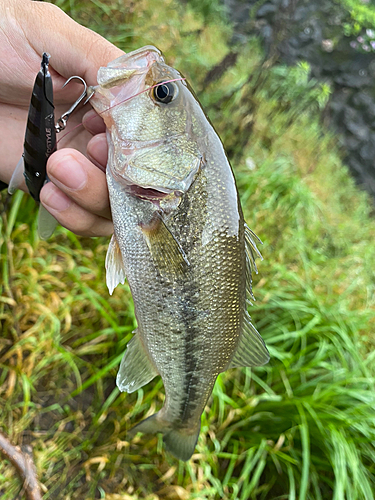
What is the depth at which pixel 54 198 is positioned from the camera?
1.45 m

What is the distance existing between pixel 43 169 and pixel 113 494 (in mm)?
1935

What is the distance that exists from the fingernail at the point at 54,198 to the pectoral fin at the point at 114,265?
313mm

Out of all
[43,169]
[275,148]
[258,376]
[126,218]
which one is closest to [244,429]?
[258,376]

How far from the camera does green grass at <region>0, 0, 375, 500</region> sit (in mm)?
2094

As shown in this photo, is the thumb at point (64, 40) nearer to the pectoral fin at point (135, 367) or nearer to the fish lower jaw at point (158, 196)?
the fish lower jaw at point (158, 196)

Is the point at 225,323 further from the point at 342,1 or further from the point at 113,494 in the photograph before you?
the point at 342,1

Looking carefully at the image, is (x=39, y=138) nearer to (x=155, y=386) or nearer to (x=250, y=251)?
(x=250, y=251)

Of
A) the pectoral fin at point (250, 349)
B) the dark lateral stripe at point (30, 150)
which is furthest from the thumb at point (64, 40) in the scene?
the pectoral fin at point (250, 349)

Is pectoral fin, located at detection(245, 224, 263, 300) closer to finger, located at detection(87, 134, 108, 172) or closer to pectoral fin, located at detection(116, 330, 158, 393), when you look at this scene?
pectoral fin, located at detection(116, 330, 158, 393)

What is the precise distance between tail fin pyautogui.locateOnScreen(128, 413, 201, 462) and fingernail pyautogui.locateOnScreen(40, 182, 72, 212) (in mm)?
979

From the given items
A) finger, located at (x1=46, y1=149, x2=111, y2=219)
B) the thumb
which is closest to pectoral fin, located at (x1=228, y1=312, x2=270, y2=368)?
finger, located at (x1=46, y1=149, x2=111, y2=219)

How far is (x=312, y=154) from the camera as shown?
5551mm

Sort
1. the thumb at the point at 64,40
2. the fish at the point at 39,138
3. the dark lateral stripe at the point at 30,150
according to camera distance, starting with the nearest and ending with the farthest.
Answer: the fish at the point at 39,138, the dark lateral stripe at the point at 30,150, the thumb at the point at 64,40

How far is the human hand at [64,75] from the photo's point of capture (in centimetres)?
136
